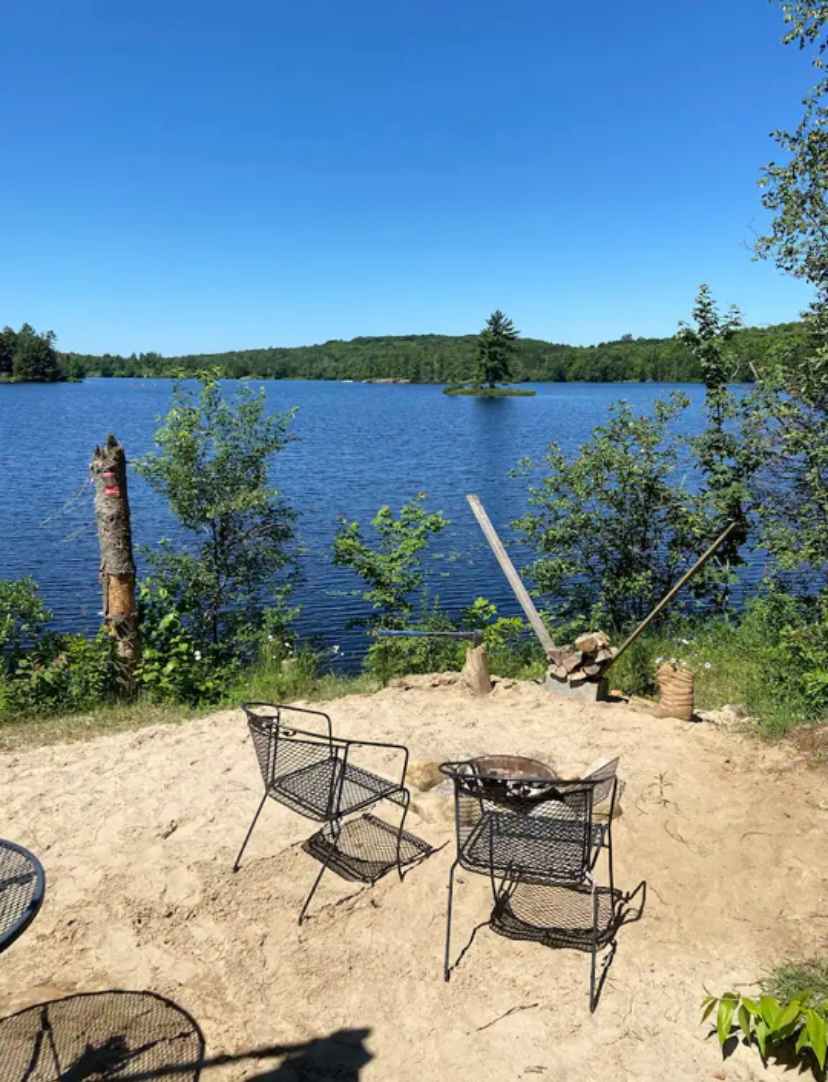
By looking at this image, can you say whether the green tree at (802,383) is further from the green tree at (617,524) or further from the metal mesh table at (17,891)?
the metal mesh table at (17,891)

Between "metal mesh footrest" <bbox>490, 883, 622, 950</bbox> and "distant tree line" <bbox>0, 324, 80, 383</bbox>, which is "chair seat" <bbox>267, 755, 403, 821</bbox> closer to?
"metal mesh footrest" <bbox>490, 883, 622, 950</bbox>

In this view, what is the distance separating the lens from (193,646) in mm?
7957

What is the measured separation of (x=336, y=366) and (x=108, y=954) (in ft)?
477

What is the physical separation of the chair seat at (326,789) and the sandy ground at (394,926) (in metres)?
0.39

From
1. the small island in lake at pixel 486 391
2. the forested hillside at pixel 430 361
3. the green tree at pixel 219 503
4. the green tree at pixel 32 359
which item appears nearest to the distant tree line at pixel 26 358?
the green tree at pixel 32 359

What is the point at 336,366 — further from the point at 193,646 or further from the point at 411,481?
the point at 193,646

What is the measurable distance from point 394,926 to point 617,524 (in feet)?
24.4

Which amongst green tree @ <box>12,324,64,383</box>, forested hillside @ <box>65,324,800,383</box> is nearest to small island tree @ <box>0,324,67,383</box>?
green tree @ <box>12,324,64,383</box>

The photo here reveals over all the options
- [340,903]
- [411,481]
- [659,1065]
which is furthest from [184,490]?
[411,481]

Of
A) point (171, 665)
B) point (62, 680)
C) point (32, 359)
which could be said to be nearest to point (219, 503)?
point (171, 665)

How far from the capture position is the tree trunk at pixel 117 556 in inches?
284

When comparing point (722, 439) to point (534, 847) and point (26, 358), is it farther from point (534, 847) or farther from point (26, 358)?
point (26, 358)

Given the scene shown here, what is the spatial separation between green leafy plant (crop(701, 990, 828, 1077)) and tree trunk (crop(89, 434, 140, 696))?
231 inches

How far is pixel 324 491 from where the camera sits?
22.6 meters
